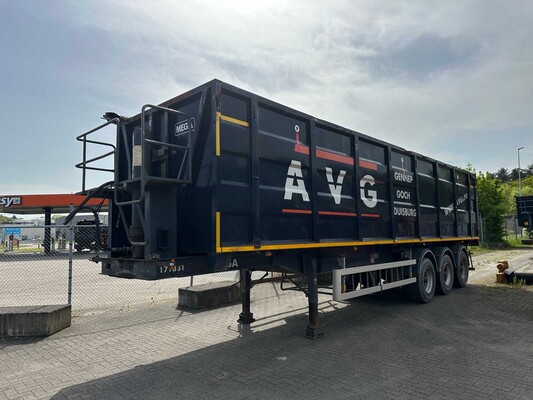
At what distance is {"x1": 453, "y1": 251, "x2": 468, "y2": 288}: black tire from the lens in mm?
10188

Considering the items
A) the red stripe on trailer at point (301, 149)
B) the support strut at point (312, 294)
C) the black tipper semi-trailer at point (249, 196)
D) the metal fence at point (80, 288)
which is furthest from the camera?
the metal fence at point (80, 288)

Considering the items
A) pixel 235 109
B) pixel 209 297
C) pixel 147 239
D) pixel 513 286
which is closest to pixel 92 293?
pixel 209 297

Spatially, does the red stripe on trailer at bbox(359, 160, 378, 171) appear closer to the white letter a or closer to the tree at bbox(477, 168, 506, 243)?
the white letter a

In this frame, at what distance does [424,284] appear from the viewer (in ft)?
28.3

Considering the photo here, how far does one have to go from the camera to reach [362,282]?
695 cm

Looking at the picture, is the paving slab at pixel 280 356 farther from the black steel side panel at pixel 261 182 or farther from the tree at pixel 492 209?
the tree at pixel 492 209

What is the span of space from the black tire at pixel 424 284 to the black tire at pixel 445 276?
0.89 feet

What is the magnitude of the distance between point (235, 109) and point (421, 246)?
19.8 feet

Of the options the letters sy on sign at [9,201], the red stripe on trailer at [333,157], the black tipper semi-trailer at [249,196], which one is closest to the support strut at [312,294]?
the black tipper semi-trailer at [249,196]

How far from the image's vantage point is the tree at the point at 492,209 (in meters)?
26.4

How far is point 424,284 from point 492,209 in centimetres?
2168

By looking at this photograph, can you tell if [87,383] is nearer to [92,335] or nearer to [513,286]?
[92,335]

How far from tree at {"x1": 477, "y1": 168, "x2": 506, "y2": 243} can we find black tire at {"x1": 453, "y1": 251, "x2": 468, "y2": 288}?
18.3 m

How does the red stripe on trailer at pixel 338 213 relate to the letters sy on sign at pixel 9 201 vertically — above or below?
below
